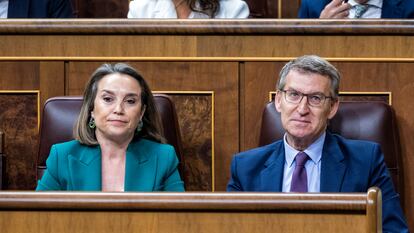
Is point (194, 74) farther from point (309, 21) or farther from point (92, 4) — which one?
point (92, 4)

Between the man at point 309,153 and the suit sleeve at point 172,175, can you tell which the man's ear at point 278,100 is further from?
the suit sleeve at point 172,175

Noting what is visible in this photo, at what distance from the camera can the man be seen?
1.49m

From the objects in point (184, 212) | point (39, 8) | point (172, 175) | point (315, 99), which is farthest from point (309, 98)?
point (39, 8)

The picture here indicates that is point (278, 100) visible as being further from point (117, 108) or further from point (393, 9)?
point (393, 9)

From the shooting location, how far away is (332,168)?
149cm

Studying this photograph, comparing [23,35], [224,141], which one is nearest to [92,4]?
[23,35]

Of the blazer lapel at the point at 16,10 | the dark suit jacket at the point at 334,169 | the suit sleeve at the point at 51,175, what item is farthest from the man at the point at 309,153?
the blazer lapel at the point at 16,10

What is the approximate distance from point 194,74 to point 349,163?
0.35 meters

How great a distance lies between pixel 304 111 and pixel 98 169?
1.06 feet

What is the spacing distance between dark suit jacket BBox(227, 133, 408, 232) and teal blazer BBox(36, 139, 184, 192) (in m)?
0.11

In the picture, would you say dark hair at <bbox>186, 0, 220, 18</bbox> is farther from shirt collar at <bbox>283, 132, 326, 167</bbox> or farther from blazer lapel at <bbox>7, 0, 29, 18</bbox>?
shirt collar at <bbox>283, 132, 326, 167</bbox>

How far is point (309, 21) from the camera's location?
171 cm

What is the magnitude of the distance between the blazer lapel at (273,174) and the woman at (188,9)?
0.51 meters

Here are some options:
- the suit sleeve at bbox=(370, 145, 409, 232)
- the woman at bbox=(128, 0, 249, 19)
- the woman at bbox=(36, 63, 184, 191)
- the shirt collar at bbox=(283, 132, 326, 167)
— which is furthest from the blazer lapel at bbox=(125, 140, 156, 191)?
the woman at bbox=(128, 0, 249, 19)
